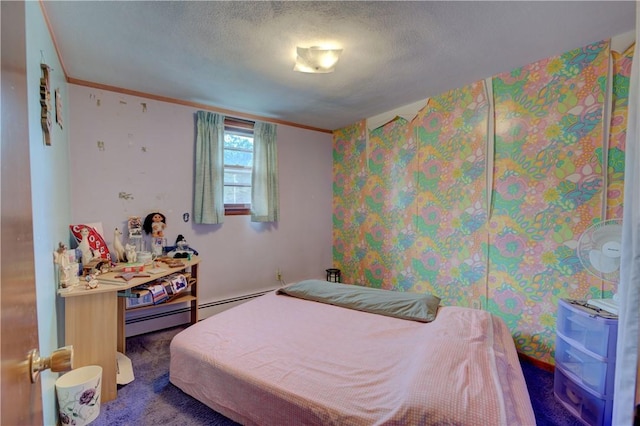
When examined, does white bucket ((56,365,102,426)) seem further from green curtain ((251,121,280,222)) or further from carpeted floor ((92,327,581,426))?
green curtain ((251,121,280,222))

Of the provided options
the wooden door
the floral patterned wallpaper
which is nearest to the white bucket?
the wooden door

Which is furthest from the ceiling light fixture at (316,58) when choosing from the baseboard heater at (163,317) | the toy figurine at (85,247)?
the baseboard heater at (163,317)

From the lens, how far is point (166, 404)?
5.79 feet

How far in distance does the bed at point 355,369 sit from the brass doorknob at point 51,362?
0.94 meters

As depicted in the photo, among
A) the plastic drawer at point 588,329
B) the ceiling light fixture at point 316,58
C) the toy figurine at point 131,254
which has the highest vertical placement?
the ceiling light fixture at point 316,58

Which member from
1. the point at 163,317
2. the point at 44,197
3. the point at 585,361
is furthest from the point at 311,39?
the point at 163,317

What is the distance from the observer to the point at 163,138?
2.88 m

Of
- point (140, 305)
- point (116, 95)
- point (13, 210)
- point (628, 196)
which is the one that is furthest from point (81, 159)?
point (628, 196)

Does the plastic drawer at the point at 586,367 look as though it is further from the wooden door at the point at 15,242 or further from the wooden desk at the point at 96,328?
the wooden desk at the point at 96,328

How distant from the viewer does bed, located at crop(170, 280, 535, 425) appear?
115 centimetres

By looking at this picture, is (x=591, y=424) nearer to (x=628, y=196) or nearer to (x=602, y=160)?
(x=628, y=196)

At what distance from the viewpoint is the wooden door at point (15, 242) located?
0.51m

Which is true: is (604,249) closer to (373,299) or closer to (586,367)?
(586,367)

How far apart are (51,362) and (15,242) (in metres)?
0.29
